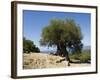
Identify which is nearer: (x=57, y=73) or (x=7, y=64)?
(x=7, y=64)

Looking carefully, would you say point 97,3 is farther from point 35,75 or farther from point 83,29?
point 35,75

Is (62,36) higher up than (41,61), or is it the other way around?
(62,36)

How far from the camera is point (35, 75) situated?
2.20 m

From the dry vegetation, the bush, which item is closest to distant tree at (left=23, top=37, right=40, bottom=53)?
the dry vegetation

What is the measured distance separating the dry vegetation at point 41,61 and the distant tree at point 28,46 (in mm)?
36

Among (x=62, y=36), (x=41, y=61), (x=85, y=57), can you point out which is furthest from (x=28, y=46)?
(x=85, y=57)

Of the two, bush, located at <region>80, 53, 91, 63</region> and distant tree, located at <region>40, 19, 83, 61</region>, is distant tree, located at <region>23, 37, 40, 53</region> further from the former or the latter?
bush, located at <region>80, 53, 91, 63</region>

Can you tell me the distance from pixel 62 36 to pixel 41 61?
0.31 meters

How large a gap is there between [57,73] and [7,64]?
484mm

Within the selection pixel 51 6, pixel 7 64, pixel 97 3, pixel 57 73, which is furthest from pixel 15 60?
pixel 97 3

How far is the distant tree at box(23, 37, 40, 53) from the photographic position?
2156mm

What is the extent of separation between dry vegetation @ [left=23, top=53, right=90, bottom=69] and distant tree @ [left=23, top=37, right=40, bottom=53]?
0.04 metres

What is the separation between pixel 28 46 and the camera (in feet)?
7.16

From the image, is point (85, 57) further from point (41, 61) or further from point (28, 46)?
point (28, 46)
